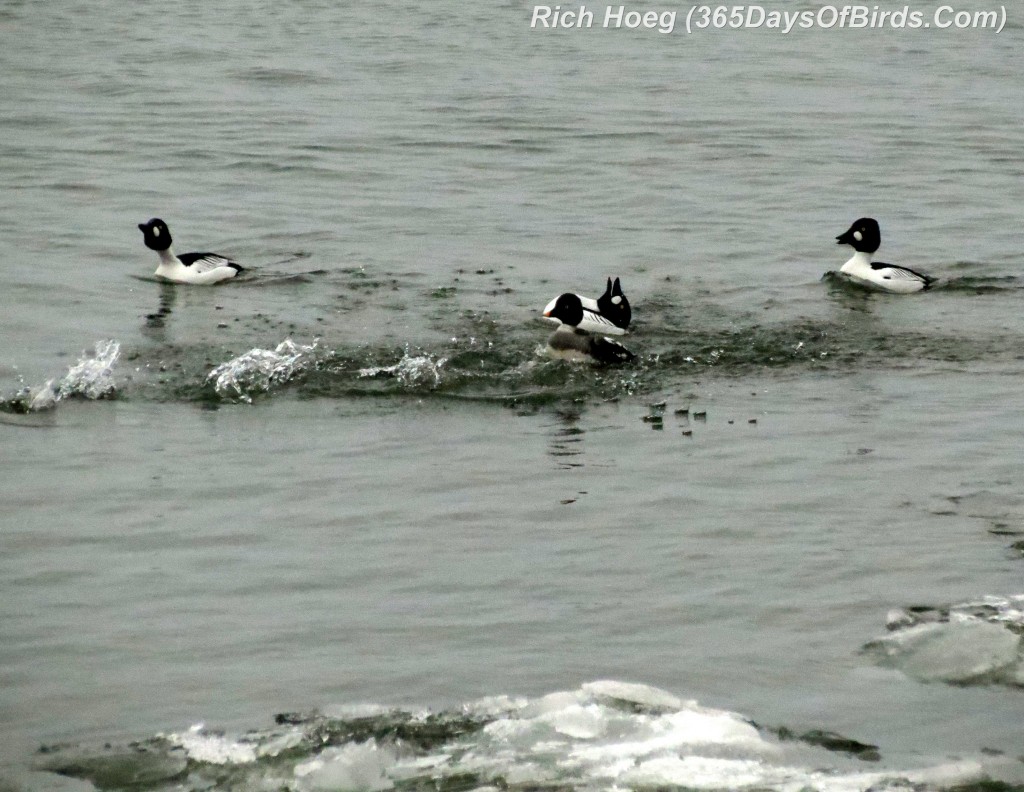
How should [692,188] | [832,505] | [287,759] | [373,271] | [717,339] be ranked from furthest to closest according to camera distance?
[692,188]
[373,271]
[717,339]
[832,505]
[287,759]

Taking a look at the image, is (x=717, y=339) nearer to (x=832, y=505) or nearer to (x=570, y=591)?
(x=832, y=505)

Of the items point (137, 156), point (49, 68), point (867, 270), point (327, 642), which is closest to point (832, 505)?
point (327, 642)

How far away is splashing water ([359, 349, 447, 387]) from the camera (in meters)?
11.2

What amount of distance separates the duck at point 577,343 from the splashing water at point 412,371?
88 centimetres

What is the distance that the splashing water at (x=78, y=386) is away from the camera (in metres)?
10.5

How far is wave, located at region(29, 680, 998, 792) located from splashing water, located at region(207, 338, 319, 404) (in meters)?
5.02

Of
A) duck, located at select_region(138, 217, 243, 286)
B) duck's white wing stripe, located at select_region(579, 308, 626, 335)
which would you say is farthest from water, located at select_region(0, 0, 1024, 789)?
duck, located at select_region(138, 217, 243, 286)

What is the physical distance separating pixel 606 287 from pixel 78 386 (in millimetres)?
5384

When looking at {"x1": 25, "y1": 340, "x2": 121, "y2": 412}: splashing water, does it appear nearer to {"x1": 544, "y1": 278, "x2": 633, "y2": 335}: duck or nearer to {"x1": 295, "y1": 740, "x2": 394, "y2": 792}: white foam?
{"x1": 544, "y1": 278, "x2": 633, "y2": 335}: duck

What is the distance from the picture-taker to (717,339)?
12672 mm

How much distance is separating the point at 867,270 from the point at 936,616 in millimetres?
8630

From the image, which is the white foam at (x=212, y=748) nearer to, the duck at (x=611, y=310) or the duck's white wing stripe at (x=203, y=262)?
the duck at (x=611, y=310)

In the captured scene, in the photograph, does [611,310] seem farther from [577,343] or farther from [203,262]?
[203,262]

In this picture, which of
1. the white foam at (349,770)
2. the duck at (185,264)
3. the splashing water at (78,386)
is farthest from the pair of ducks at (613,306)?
the white foam at (349,770)
